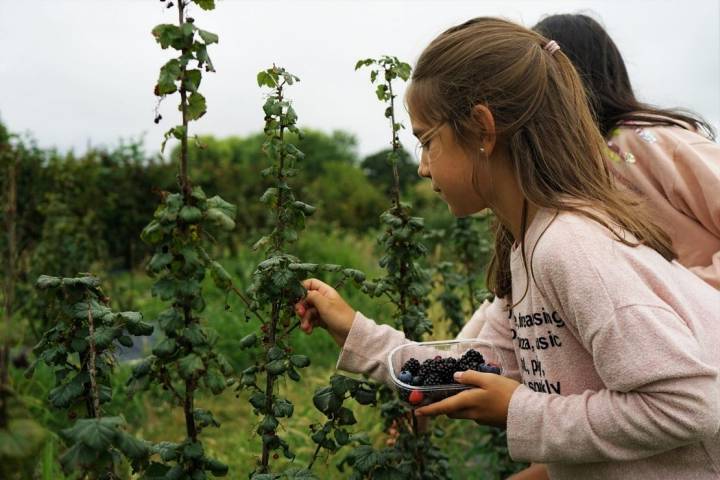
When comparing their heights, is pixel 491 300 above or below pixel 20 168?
below

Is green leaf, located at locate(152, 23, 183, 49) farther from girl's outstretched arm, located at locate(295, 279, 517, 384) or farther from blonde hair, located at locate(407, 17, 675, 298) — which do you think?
girl's outstretched arm, located at locate(295, 279, 517, 384)

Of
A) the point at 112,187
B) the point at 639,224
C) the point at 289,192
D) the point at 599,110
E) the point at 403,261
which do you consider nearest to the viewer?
the point at 639,224

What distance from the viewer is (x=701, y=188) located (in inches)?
94.6

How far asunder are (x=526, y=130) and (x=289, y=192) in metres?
0.65

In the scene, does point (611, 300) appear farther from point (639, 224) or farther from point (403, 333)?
point (403, 333)

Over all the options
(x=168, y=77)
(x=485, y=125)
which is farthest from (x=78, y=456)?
(x=485, y=125)

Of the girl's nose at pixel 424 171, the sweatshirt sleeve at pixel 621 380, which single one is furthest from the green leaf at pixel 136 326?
the sweatshirt sleeve at pixel 621 380

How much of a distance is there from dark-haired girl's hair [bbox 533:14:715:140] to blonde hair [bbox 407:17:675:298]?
2.96 feet

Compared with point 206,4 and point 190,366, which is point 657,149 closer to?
point 206,4

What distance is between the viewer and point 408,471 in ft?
7.70

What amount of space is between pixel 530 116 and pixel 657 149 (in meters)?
0.93

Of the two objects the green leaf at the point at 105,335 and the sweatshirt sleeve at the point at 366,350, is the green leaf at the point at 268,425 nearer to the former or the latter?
the sweatshirt sleeve at the point at 366,350

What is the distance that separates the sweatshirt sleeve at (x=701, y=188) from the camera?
2352 millimetres

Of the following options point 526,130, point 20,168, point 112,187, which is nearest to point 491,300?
point 526,130
